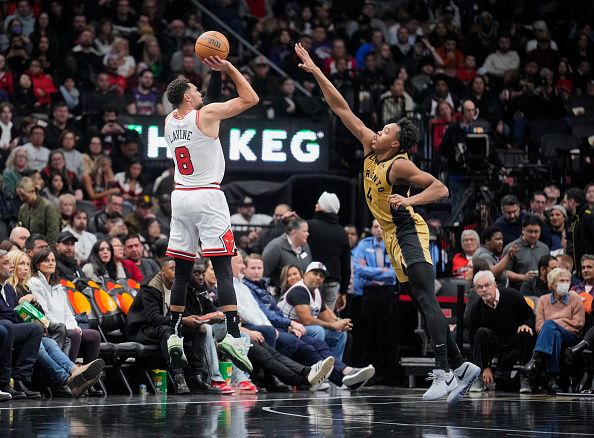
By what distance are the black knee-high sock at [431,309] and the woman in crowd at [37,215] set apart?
5273 mm

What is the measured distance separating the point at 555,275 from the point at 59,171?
6308mm

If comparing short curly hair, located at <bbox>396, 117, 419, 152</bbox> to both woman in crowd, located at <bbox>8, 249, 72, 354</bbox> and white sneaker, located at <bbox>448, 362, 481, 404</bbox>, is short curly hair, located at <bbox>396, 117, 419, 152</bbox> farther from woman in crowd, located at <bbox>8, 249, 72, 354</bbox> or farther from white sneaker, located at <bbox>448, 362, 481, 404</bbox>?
woman in crowd, located at <bbox>8, 249, 72, 354</bbox>

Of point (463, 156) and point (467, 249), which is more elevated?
point (463, 156)

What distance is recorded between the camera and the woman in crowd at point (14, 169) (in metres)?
15.2

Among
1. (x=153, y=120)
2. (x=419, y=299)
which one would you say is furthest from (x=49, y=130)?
(x=419, y=299)

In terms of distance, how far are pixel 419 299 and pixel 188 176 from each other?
209 cm

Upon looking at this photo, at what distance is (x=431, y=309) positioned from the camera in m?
A: 10.1

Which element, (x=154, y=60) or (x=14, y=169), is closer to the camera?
(x=14, y=169)

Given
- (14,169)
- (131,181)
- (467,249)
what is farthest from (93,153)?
(467,249)

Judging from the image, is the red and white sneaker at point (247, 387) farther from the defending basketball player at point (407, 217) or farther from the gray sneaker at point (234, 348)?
the defending basketball player at point (407, 217)

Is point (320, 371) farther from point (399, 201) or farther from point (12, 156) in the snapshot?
point (12, 156)

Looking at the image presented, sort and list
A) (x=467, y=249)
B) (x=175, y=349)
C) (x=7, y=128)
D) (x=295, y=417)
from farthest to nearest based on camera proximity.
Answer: (x=7, y=128) → (x=467, y=249) → (x=175, y=349) → (x=295, y=417)

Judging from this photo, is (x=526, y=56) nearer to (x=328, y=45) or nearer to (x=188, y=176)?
(x=328, y=45)

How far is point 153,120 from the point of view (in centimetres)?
1775
